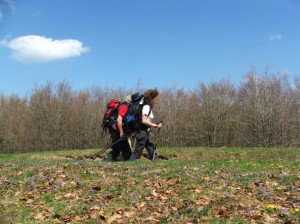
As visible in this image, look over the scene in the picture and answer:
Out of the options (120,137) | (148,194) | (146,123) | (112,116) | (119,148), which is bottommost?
(148,194)

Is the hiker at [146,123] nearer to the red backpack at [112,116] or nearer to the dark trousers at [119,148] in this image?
the dark trousers at [119,148]

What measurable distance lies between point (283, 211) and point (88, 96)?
3655cm

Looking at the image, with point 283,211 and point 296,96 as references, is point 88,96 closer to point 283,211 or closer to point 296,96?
point 296,96

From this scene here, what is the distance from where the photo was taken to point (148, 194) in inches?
244

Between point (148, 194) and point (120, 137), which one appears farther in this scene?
point (120, 137)

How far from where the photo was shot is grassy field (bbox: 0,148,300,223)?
5.12 metres

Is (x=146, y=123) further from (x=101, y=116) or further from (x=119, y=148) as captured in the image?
(x=101, y=116)

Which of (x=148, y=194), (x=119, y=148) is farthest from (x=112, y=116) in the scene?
(x=148, y=194)

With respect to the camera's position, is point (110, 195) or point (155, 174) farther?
point (155, 174)

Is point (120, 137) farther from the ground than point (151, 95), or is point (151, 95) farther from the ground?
point (151, 95)

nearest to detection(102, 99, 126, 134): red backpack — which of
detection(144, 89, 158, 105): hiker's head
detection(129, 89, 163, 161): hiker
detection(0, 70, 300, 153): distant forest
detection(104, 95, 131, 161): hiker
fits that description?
detection(104, 95, 131, 161): hiker

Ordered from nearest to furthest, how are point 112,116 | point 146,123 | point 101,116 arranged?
1. point 146,123
2. point 112,116
3. point 101,116

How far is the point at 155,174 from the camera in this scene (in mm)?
7574

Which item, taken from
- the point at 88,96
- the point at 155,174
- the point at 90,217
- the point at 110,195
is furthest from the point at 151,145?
the point at 88,96
